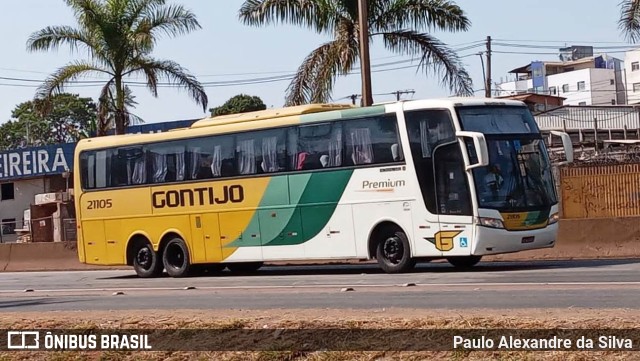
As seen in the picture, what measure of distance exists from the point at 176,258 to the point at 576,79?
79.8 m

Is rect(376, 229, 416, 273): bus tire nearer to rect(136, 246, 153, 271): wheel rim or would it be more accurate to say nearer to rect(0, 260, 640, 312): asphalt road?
rect(0, 260, 640, 312): asphalt road

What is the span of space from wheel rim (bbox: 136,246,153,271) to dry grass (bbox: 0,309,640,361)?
1184 centimetres

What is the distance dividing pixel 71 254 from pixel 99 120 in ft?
18.5

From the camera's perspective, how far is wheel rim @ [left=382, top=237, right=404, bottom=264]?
784 inches

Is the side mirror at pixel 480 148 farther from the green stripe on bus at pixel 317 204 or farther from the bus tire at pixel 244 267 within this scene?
the bus tire at pixel 244 267

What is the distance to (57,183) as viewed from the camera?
54.0 m

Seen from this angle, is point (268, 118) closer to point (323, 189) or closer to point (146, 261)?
point (323, 189)

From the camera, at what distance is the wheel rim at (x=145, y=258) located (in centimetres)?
2400

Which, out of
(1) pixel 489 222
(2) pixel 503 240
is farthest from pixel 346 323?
(2) pixel 503 240

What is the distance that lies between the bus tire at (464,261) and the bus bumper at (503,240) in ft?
4.95

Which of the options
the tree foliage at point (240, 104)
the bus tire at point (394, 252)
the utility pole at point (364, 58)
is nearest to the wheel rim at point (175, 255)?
the bus tire at point (394, 252)

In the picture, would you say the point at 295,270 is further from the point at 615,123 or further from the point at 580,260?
the point at 615,123

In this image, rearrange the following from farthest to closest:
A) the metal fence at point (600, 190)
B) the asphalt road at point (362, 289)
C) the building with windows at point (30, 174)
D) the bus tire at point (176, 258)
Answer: the building with windows at point (30, 174), the metal fence at point (600, 190), the bus tire at point (176, 258), the asphalt road at point (362, 289)

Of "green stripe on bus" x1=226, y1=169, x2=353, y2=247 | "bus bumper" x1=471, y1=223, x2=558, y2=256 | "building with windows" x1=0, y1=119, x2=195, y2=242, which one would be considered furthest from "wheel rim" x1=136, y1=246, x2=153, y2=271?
"building with windows" x1=0, y1=119, x2=195, y2=242
